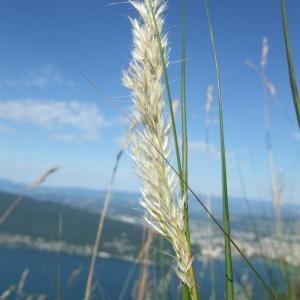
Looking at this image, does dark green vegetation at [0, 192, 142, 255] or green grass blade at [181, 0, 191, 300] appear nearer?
green grass blade at [181, 0, 191, 300]

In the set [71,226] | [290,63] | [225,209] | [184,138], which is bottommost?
[225,209]

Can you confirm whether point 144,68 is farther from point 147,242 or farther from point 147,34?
point 147,242

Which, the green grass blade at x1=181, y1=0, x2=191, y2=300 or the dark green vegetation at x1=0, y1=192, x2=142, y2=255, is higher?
the dark green vegetation at x1=0, y1=192, x2=142, y2=255

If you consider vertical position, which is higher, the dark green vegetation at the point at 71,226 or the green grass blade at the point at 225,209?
the dark green vegetation at the point at 71,226

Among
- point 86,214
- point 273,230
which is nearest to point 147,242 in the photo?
point 273,230

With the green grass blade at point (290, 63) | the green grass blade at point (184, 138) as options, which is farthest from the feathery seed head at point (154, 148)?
the green grass blade at point (290, 63)

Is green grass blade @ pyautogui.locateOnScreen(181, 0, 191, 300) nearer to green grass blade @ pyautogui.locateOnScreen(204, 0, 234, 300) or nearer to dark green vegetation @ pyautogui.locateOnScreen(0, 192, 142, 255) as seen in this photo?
green grass blade @ pyautogui.locateOnScreen(204, 0, 234, 300)

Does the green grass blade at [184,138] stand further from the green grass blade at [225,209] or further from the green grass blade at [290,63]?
the green grass blade at [290,63]

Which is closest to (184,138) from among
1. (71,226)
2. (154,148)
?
(154,148)

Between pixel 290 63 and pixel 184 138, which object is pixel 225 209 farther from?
pixel 290 63

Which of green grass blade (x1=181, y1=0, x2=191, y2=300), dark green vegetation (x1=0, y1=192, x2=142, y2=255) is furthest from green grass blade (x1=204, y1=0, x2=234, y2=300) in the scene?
dark green vegetation (x1=0, y1=192, x2=142, y2=255)

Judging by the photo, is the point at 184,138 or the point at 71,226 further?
the point at 71,226
